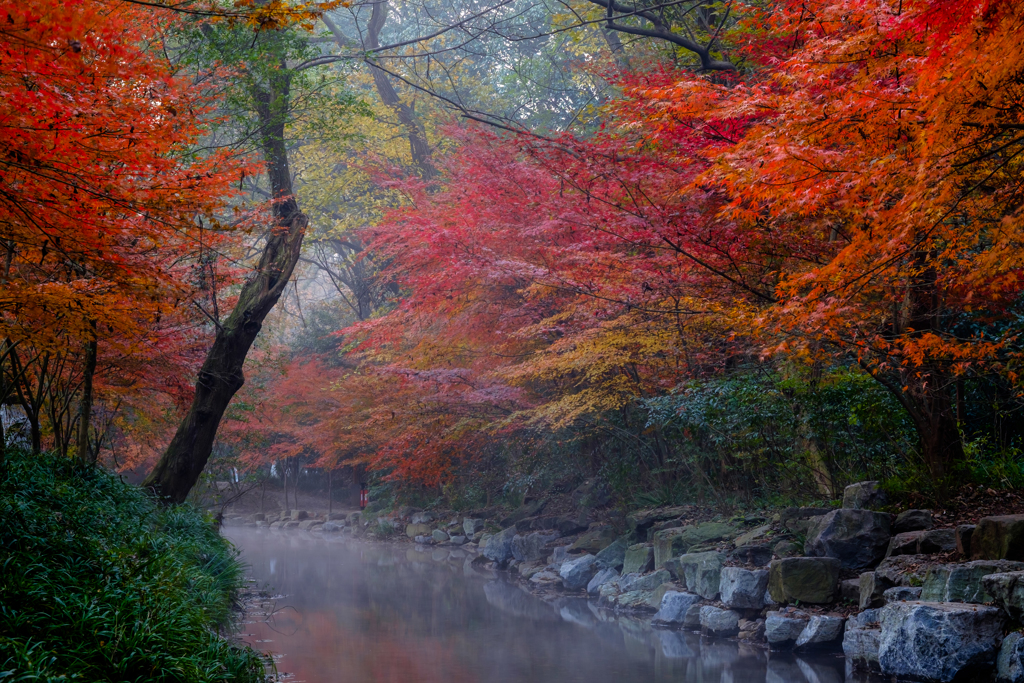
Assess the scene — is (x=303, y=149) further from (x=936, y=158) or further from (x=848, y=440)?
(x=936, y=158)

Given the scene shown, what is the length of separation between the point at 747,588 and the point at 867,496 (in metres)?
1.45

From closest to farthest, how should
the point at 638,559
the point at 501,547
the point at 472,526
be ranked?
1. the point at 638,559
2. the point at 501,547
3. the point at 472,526

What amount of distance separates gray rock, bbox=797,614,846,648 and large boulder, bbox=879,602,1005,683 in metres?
1.06

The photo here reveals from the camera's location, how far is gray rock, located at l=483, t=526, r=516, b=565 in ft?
42.3

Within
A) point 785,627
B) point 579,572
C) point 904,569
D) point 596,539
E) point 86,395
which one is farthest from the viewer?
point 596,539

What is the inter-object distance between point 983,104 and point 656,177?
3.92 meters

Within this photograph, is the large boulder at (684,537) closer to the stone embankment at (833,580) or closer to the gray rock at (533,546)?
the stone embankment at (833,580)

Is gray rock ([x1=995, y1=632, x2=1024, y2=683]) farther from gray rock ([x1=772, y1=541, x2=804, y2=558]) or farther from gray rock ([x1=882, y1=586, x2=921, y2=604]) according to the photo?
gray rock ([x1=772, y1=541, x2=804, y2=558])

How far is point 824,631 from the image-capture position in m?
6.07

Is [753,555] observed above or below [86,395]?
below

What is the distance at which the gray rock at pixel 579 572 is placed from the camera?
10258mm

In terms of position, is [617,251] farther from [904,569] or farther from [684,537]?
[904,569]

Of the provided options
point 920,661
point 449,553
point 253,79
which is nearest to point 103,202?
point 253,79

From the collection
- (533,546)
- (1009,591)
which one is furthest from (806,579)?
(533,546)
